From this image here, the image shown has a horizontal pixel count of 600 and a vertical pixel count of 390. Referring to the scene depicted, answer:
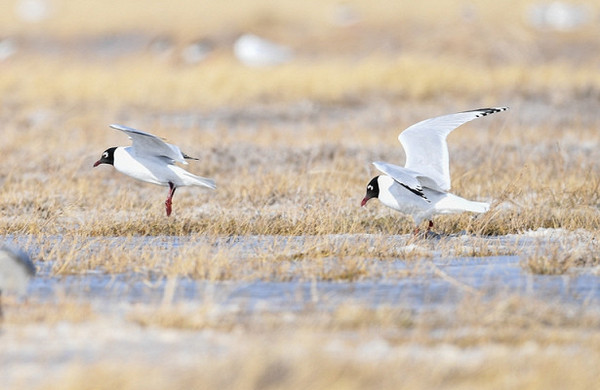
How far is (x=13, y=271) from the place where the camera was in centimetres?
628

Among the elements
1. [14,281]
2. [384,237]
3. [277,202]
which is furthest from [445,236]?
[14,281]

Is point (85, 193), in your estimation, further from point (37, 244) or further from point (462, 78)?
point (462, 78)

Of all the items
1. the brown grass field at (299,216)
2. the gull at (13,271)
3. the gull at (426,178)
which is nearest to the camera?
the brown grass field at (299,216)

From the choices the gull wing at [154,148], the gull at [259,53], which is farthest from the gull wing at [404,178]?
the gull at [259,53]

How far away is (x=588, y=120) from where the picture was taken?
707 inches

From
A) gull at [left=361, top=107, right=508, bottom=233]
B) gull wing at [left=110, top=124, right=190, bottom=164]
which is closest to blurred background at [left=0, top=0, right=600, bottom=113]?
gull wing at [left=110, top=124, right=190, bottom=164]

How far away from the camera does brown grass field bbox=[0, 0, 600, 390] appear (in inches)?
189

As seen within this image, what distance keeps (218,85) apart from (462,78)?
4.32 meters

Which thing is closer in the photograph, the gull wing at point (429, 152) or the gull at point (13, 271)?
the gull at point (13, 271)

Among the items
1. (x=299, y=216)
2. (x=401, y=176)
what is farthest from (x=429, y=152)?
(x=299, y=216)

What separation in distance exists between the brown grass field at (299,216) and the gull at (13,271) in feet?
0.51

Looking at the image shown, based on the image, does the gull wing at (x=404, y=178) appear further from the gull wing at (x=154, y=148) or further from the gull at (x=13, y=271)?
the gull at (x=13, y=271)

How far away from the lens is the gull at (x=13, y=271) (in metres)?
6.25

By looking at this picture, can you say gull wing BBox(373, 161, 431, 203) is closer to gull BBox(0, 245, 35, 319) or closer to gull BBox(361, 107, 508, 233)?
gull BBox(361, 107, 508, 233)
